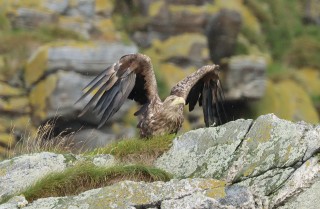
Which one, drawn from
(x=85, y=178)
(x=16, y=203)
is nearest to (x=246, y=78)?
(x=85, y=178)

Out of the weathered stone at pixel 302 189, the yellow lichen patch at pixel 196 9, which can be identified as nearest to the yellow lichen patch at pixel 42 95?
the yellow lichen patch at pixel 196 9

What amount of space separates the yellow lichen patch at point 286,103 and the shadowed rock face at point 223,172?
21119mm

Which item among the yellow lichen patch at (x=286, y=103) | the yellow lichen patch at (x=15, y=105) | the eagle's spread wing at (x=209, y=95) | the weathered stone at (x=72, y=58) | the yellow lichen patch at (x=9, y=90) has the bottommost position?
the yellow lichen patch at (x=286, y=103)

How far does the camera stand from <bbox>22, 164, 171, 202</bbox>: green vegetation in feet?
29.4

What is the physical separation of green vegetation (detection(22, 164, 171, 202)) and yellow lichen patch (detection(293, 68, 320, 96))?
25.7m

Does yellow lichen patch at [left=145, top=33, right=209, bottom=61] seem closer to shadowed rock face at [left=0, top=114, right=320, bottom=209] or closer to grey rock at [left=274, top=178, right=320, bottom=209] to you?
shadowed rock face at [left=0, top=114, right=320, bottom=209]

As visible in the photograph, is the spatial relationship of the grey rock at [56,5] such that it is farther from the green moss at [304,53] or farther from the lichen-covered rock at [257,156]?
the lichen-covered rock at [257,156]

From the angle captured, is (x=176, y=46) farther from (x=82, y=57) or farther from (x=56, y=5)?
(x=82, y=57)

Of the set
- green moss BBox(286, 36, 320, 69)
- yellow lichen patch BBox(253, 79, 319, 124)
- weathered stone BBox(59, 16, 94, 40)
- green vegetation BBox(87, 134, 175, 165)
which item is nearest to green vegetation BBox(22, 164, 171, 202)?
green vegetation BBox(87, 134, 175, 165)

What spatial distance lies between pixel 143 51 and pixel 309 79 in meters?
8.28

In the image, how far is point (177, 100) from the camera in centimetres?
1208

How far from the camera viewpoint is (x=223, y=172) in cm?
917

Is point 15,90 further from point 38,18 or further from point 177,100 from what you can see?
point 177,100

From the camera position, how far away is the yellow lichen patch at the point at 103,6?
31.8 metres
